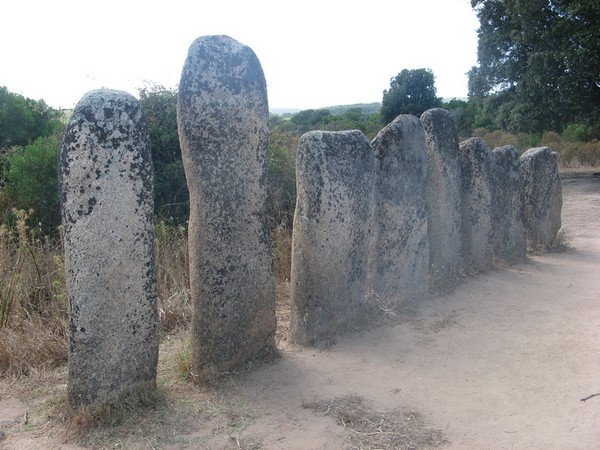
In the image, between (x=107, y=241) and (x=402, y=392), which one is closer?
(x=107, y=241)

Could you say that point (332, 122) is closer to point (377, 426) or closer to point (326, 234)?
point (326, 234)

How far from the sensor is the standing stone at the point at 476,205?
6.22 m

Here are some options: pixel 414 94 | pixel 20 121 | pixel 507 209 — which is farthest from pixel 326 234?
pixel 414 94

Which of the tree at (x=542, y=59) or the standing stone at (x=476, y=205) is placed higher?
the tree at (x=542, y=59)

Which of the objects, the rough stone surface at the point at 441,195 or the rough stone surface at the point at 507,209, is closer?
the rough stone surface at the point at 441,195

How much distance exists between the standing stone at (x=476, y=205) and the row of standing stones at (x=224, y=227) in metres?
0.87

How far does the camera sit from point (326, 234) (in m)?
4.28

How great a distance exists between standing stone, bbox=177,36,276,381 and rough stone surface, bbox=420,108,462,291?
236 centimetres

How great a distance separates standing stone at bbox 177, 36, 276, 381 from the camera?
3531 mm

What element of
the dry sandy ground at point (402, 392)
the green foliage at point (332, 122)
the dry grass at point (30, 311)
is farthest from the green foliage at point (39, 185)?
the green foliage at point (332, 122)

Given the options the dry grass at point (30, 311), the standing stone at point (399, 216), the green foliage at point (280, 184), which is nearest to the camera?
the dry grass at point (30, 311)

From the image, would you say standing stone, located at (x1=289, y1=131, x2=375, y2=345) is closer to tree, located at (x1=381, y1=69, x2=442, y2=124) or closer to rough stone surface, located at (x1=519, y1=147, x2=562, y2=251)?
rough stone surface, located at (x1=519, y1=147, x2=562, y2=251)

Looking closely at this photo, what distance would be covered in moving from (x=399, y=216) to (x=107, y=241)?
9.04ft

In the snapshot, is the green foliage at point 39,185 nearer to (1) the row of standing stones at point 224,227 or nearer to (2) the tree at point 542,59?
(1) the row of standing stones at point 224,227
